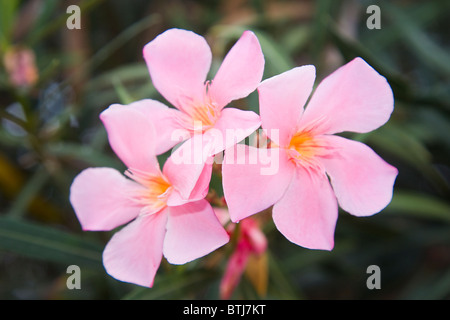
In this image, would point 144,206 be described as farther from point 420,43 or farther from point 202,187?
point 420,43

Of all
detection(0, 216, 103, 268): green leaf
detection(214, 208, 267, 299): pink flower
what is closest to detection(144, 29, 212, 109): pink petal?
detection(214, 208, 267, 299): pink flower

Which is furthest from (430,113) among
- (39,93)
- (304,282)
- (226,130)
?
(39,93)

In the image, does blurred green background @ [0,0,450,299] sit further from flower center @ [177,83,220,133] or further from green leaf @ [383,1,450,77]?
flower center @ [177,83,220,133]

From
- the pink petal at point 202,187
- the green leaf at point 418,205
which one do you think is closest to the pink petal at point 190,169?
the pink petal at point 202,187

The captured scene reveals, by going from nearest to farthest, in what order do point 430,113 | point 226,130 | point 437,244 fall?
point 226,130 < point 430,113 < point 437,244

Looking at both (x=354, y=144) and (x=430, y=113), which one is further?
(x=430, y=113)

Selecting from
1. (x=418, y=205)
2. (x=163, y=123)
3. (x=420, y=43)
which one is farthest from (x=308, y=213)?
(x=420, y=43)
